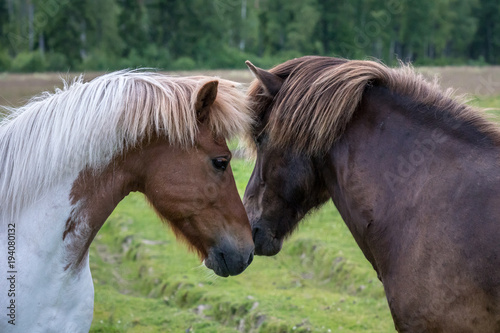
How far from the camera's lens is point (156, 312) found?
6562 mm

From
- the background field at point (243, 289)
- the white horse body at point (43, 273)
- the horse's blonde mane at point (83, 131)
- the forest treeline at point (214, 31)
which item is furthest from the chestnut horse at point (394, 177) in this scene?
the forest treeline at point (214, 31)

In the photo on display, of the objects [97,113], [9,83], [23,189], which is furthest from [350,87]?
[9,83]

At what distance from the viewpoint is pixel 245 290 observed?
7.18 m

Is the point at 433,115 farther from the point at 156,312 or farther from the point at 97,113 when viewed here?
the point at 156,312

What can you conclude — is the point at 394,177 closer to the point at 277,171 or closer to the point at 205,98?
the point at 277,171

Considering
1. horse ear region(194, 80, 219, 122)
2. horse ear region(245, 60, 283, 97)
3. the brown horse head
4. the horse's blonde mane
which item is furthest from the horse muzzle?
horse ear region(245, 60, 283, 97)

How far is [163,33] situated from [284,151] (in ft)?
138

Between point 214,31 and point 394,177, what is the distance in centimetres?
4125

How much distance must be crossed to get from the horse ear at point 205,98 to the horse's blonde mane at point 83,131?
0.14 ft

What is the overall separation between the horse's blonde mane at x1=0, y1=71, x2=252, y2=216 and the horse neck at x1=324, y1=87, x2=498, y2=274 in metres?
0.97

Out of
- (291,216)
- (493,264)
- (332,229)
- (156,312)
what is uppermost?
(493,264)

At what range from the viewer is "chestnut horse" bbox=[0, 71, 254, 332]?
2.79m

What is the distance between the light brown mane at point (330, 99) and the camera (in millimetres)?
3014

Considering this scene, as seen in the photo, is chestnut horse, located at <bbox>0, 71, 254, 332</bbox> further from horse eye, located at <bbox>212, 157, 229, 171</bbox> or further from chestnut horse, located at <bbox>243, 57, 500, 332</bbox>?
chestnut horse, located at <bbox>243, 57, 500, 332</bbox>
